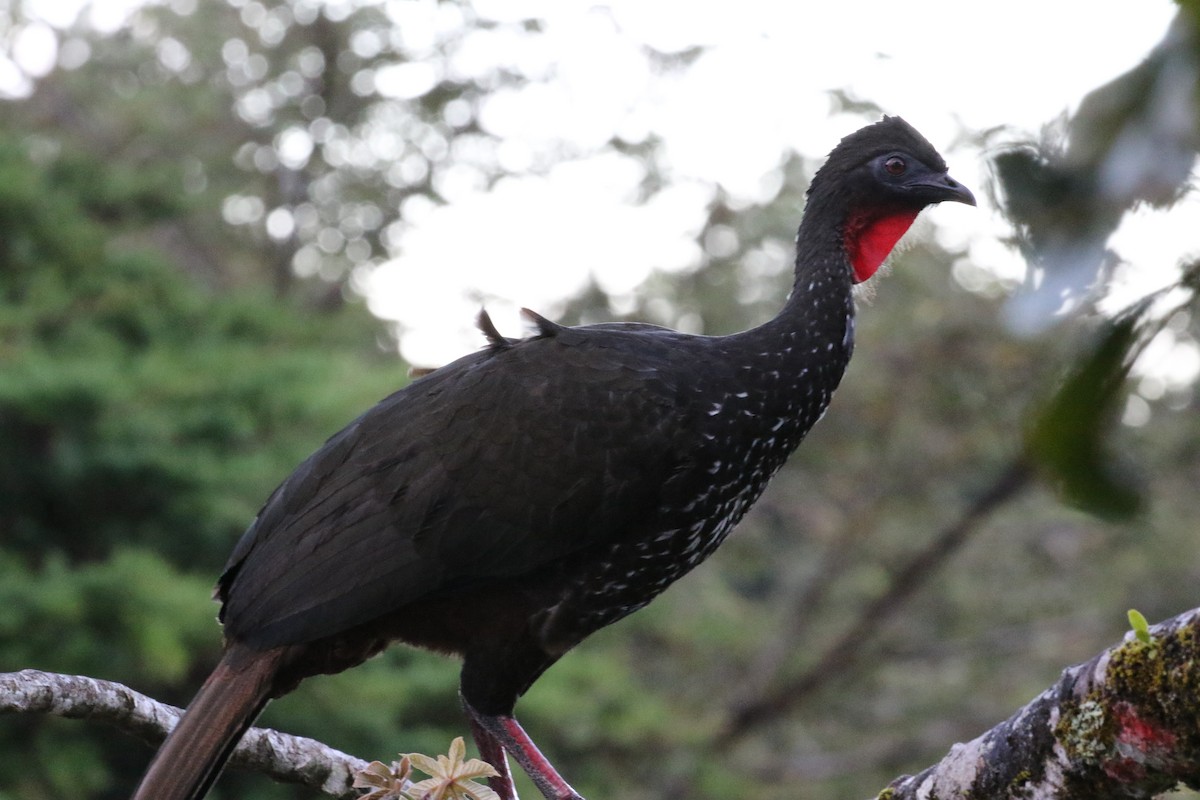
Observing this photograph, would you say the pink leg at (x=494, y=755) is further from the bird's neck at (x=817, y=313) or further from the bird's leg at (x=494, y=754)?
the bird's neck at (x=817, y=313)

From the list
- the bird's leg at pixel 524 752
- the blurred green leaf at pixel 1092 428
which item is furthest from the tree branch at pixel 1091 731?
Result: the blurred green leaf at pixel 1092 428

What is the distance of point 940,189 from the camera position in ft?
10.5

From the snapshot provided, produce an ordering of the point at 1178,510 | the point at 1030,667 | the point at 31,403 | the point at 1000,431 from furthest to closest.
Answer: the point at 1030,667 < the point at 1178,510 < the point at 1000,431 < the point at 31,403

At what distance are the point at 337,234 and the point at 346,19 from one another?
5.60 ft

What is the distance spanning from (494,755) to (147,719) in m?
0.80

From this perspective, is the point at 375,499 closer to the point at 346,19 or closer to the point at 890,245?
the point at 890,245

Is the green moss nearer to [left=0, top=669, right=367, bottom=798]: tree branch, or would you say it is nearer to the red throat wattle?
[left=0, top=669, right=367, bottom=798]: tree branch

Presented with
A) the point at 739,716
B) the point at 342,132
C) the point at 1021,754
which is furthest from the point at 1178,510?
the point at 1021,754

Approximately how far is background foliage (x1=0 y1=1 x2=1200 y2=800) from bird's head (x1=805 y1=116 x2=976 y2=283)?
8.30 ft

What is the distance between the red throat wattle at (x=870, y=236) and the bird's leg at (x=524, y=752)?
136cm

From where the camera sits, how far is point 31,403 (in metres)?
6.50

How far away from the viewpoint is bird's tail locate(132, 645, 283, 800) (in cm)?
261

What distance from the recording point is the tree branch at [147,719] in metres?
→ 2.33

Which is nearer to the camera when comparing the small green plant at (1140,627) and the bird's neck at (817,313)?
the small green plant at (1140,627)
